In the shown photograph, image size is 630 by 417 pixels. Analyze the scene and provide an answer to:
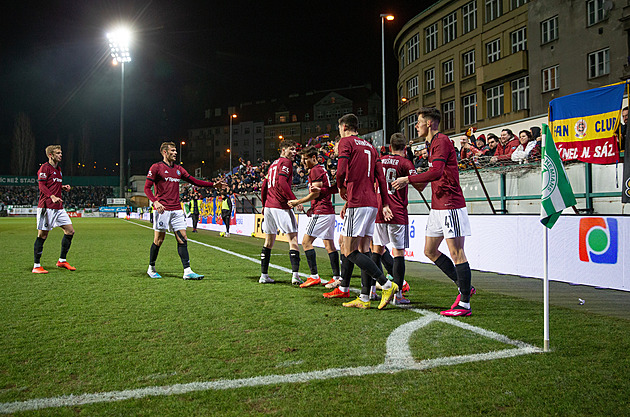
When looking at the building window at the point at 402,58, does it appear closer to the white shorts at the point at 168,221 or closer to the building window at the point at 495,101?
the building window at the point at 495,101

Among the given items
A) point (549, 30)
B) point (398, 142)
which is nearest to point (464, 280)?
point (398, 142)

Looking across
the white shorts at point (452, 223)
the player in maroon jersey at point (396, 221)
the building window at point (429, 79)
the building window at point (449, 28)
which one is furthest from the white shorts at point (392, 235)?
the building window at point (429, 79)

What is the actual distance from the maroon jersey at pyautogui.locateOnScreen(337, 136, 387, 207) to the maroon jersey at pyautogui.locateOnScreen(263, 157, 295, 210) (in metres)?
2.05

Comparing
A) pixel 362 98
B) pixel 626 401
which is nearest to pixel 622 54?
pixel 626 401

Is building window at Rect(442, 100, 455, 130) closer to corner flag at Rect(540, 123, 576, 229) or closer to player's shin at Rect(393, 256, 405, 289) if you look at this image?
player's shin at Rect(393, 256, 405, 289)

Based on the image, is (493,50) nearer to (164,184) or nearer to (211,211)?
(211,211)

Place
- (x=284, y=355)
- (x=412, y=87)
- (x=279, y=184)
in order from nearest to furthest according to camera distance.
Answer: (x=284, y=355)
(x=279, y=184)
(x=412, y=87)

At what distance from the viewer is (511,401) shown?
279 centimetres

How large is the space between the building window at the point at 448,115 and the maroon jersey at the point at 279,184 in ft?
99.5

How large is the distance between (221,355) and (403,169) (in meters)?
3.60

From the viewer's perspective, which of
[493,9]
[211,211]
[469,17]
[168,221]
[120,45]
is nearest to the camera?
[168,221]

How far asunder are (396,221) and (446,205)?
104cm

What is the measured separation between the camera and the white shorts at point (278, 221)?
753 centimetres

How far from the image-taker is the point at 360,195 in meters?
5.40
